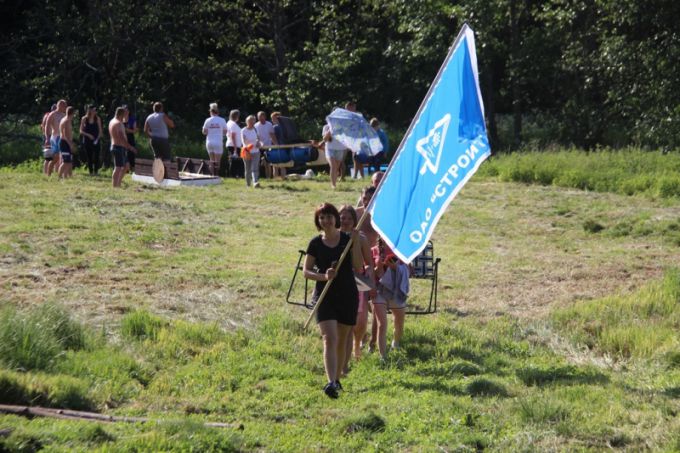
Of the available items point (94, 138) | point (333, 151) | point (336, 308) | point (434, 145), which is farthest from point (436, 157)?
point (94, 138)

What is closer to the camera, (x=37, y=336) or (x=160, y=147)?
(x=37, y=336)

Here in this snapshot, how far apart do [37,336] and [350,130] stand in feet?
46.0

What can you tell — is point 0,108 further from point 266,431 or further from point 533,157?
point 266,431

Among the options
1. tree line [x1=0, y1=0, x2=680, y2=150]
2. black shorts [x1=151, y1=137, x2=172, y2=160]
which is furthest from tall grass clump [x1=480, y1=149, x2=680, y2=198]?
black shorts [x1=151, y1=137, x2=172, y2=160]

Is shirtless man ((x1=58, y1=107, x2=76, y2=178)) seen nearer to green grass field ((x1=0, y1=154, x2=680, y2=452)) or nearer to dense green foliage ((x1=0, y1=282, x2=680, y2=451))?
green grass field ((x1=0, y1=154, x2=680, y2=452))

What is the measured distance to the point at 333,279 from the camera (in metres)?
10.0

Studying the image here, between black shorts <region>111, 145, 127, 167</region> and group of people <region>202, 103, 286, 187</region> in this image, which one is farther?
group of people <region>202, 103, 286, 187</region>

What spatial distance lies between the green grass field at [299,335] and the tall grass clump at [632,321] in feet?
0.10

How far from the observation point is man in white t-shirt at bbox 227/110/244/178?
982 inches

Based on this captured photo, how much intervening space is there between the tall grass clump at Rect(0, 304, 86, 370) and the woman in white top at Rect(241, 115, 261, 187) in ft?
41.0

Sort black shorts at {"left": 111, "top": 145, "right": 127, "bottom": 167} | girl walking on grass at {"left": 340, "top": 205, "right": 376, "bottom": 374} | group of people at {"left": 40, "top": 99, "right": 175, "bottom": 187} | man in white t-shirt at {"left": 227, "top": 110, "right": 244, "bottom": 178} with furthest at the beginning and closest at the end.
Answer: man in white t-shirt at {"left": 227, "top": 110, "right": 244, "bottom": 178}, group of people at {"left": 40, "top": 99, "right": 175, "bottom": 187}, black shorts at {"left": 111, "top": 145, "right": 127, "bottom": 167}, girl walking on grass at {"left": 340, "top": 205, "right": 376, "bottom": 374}

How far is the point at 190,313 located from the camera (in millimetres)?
12953

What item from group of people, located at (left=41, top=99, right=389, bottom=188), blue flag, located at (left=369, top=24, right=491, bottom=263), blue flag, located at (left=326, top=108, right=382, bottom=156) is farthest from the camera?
blue flag, located at (left=326, top=108, right=382, bottom=156)

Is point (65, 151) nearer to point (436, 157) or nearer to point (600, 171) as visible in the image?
point (600, 171)
